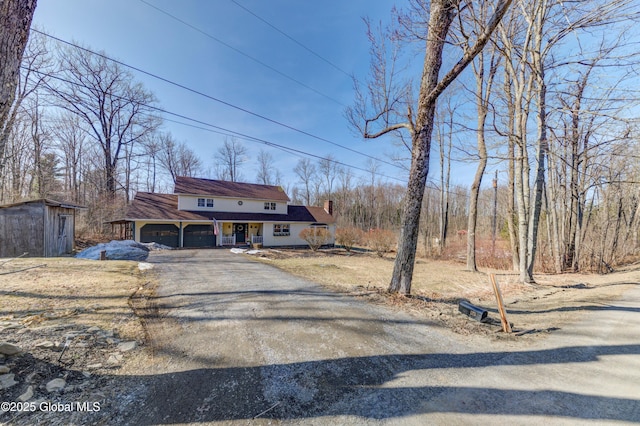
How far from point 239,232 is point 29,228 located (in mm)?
12887

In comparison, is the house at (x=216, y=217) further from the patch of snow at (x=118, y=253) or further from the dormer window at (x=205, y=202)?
the patch of snow at (x=118, y=253)

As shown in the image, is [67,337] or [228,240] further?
[228,240]

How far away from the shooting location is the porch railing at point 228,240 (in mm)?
21034

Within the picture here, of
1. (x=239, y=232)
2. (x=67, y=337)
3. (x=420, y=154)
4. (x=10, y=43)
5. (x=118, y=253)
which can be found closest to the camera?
(x=10, y=43)

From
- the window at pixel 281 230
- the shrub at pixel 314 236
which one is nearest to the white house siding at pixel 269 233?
the window at pixel 281 230

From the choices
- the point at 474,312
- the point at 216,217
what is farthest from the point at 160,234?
the point at 474,312

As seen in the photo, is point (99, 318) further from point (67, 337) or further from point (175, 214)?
point (175, 214)

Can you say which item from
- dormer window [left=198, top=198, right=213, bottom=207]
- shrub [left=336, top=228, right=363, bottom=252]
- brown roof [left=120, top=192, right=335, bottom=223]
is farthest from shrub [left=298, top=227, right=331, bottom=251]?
dormer window [left=198, top=198, right=213, bottom=207]

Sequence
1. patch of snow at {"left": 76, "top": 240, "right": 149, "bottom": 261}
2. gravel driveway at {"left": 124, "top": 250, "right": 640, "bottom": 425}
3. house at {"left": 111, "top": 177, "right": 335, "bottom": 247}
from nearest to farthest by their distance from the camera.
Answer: gravel driveway at {"left": 124, "top": 250, "right": 640, "bottom": 425}
patch of snow at {"left": 76, "top": 240, "right": 149, "bottom": 261}
house at {"left": 111, "top": 177, "right": 335, "bottom": 247}

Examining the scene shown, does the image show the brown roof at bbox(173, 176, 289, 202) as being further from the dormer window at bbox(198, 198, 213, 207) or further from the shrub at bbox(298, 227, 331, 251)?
the shrub at bbox(298, 227, 331, 251)

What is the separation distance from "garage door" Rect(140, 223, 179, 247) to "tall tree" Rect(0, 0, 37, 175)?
1881cm

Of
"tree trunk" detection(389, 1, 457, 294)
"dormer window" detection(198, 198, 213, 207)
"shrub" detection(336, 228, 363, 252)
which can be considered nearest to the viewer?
"tree trunk" detection(389, 1, 457, 294)

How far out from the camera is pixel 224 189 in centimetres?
2303

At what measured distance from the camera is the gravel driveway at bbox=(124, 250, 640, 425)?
2100 mm
